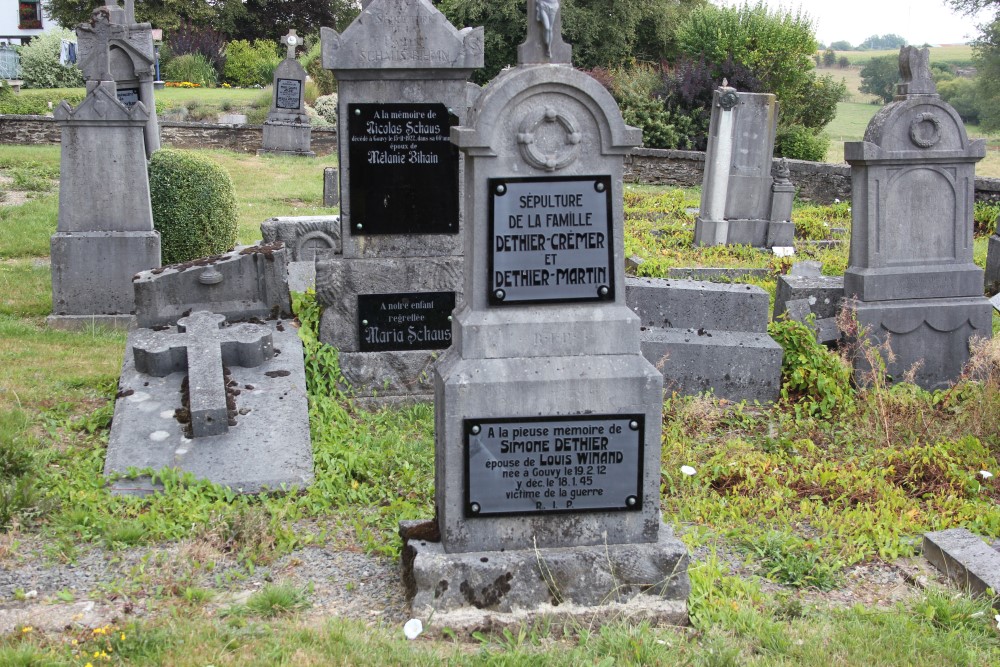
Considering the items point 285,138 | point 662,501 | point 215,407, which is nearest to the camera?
point 662,501

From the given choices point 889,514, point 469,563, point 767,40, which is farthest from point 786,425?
point 767,40

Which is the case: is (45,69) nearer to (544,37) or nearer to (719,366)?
(719,366)

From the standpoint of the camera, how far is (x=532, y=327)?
4141mm

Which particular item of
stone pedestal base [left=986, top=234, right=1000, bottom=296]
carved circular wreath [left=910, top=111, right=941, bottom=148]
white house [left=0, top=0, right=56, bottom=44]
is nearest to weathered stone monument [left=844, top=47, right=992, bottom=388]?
carved circular wreath [left=910, top=111, right=941, bottom=148]

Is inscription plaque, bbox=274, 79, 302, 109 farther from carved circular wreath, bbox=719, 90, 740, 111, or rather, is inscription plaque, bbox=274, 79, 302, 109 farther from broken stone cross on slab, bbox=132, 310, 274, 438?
broken stone cross on slab, bbox=132, 310, 274, 438

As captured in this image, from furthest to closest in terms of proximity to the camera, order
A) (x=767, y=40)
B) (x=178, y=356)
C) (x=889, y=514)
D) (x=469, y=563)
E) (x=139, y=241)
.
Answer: (x=767, y=40)
(x=139, y=241)
(x=178, y=356)
(x=889, y=514)
(x=469, y=563)

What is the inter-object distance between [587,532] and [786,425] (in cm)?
323

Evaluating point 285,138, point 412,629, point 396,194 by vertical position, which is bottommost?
point 412,629

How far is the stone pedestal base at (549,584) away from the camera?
4.07 metres

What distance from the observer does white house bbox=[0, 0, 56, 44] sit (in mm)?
52562

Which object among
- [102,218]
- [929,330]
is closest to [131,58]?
[102,218]

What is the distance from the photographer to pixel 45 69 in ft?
123

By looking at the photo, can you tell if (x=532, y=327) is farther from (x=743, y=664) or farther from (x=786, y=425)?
(x=786, y=425)

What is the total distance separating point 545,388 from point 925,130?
206 inches
